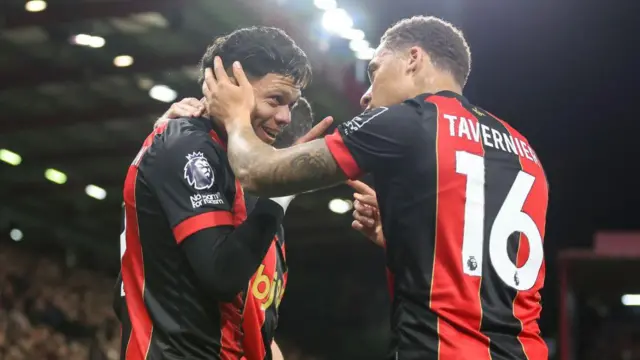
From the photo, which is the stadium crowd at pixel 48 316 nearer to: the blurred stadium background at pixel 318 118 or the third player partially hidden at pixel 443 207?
the blurred stadium background at pixel 318 118

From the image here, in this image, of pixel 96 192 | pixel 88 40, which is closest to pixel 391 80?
pixel 88 40

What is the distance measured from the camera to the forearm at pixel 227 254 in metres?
2.73

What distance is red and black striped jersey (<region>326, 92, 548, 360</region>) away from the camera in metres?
2.66

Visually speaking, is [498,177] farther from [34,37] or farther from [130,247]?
[34,37]

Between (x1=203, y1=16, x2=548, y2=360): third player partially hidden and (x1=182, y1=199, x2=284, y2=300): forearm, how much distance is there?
14cm

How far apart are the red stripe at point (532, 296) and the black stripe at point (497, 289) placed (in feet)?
0.08

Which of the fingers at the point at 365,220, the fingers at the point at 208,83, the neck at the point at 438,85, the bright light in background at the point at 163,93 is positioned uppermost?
the neck at the point at 438,85

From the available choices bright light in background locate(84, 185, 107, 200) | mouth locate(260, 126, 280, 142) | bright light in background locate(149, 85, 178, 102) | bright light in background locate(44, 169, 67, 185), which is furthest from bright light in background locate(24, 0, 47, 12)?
mouth locate(260, 126, 280, 142)

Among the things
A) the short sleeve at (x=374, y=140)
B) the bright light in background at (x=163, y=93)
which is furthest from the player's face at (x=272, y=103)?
the bright light in background at (x=163, y=93)

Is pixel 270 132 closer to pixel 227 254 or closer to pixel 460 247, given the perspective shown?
pixel 227 254

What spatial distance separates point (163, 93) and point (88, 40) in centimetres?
213

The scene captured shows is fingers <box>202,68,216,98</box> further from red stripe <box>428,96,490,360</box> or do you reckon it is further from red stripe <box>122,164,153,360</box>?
red stripe <box>428,96,490,360</box>

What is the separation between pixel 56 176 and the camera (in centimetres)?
1973

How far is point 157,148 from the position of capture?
2.96 meters
